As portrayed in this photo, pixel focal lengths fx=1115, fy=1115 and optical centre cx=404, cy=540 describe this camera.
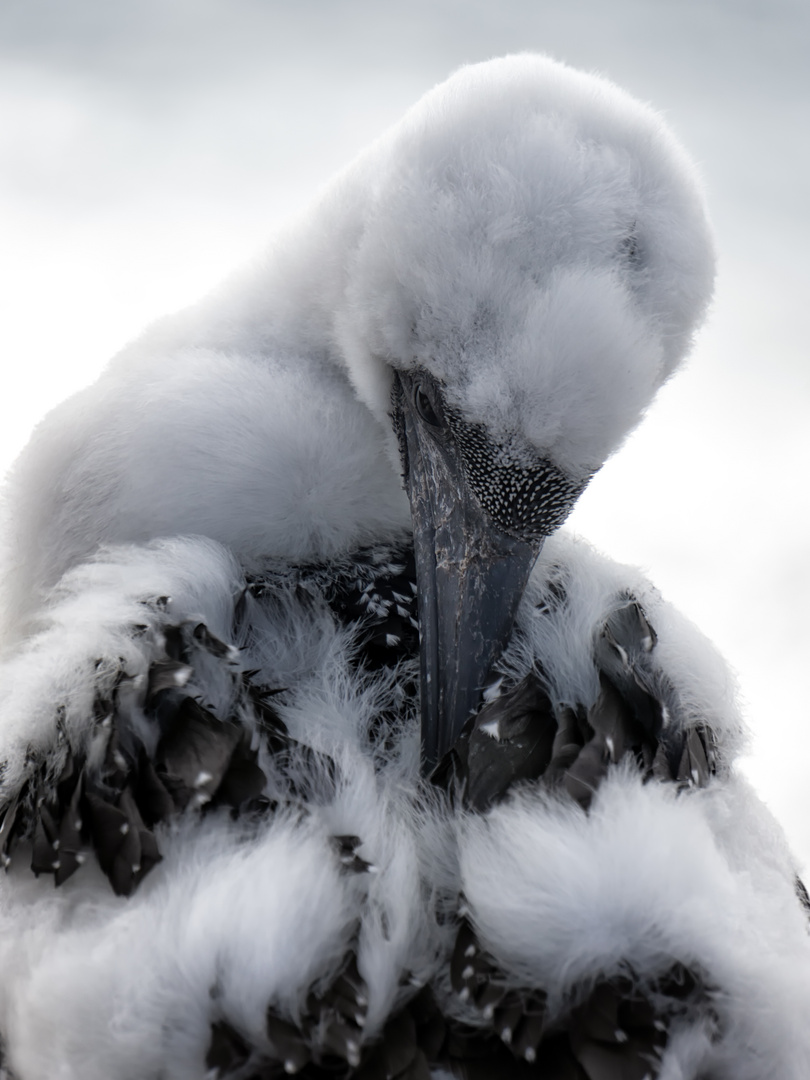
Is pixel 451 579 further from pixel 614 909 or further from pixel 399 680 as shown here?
pixel 614 909

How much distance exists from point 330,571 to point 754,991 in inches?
30.5

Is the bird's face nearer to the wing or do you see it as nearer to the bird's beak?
the bird's beak

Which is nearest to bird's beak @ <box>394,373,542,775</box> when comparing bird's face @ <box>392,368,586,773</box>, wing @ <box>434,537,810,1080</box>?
bird's face @ <box>392,368,586,773</box>

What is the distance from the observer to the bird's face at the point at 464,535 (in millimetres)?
1407

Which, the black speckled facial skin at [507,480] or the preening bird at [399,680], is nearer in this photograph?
the preening bird at [399,680]

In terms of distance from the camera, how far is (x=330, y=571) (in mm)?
1567

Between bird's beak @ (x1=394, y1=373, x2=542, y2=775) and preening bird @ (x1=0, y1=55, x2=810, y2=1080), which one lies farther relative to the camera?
bird's beak @ (x1=394, y1=373, x2=542, y2=775)

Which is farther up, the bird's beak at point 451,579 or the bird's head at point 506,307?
the bird's head at point 506,307

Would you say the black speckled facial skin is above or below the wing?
above

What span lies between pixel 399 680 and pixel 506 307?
Result: 51 cm

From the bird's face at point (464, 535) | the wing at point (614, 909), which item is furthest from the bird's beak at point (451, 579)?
the wing at point (614, 909)

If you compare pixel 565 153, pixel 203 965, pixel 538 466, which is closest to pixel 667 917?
pixel 203 965

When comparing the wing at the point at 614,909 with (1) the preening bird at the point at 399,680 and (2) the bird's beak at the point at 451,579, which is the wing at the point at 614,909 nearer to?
(1) the preening bird at the point at 399,680

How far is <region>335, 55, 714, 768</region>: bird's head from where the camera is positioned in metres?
1.36
